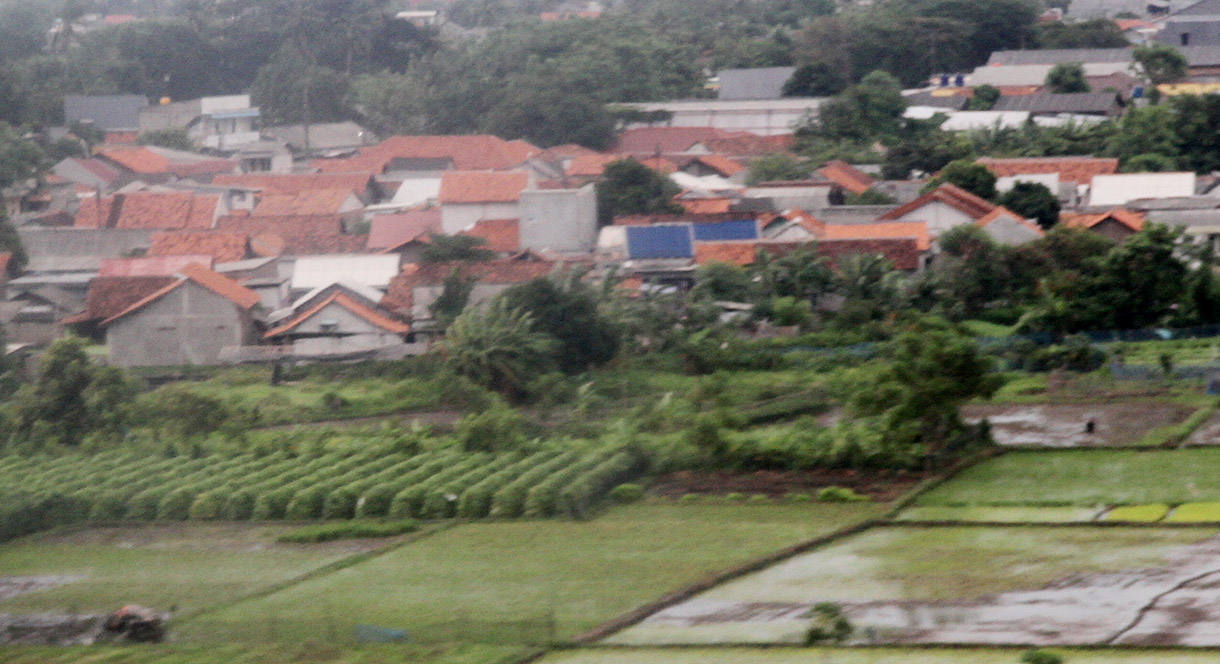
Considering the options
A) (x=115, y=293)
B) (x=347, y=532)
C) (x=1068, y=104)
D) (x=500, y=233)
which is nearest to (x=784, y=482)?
(x=347, y=532)

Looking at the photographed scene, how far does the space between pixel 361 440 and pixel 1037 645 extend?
10011 millimetres

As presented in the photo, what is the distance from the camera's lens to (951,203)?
1117 inches

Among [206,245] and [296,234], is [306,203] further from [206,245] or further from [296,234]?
[206,245]

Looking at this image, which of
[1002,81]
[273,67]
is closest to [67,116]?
[273,67]

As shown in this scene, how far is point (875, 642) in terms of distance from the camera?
11578 millimetres

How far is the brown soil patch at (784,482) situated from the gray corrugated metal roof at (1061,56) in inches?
1349

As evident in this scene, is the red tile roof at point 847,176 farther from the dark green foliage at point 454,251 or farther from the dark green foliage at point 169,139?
the dark green foliage at point 169,139

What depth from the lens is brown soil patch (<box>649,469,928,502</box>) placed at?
1678cm

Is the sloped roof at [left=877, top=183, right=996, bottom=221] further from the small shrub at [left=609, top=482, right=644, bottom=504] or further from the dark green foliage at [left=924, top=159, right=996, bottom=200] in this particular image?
the small shrub at [left=609, top=482, right=644, bottom=504]

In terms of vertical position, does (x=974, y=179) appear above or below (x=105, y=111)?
below

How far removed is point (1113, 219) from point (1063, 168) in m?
7.18

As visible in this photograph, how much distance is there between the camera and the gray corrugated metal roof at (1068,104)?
41.9 m

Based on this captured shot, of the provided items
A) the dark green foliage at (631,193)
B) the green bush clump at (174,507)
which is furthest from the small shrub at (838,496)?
the dark green foliage at (631,193)

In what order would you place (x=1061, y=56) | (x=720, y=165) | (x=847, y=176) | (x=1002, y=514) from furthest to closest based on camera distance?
(x=1061, y=56) < (x=720, y=165) < (x=847, y=176) < (x=1002, y=514)
